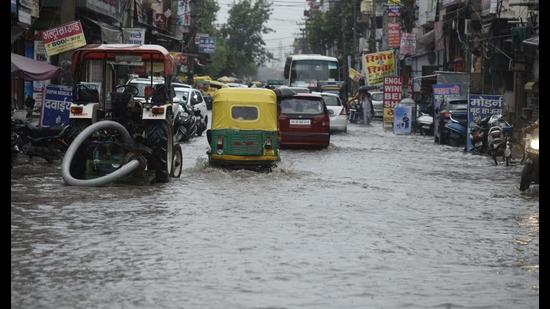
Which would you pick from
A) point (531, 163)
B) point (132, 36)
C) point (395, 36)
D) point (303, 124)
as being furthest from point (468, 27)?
point (531, 163)

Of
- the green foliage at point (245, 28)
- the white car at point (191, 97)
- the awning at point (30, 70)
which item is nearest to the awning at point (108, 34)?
the white car at point (191, 97)

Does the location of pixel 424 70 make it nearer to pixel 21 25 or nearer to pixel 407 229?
pixel 21 25

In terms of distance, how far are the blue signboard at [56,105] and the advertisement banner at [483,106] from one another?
11.3m

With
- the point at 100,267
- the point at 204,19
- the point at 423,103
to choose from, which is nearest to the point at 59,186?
the point at 100,267

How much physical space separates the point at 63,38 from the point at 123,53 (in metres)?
11.1

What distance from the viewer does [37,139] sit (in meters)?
22.9

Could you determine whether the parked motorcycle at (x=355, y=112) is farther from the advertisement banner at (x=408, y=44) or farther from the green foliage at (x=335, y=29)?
the green foliage at (x=335, y=29)

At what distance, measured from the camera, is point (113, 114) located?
19109 mm

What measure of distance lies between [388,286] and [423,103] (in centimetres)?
4144

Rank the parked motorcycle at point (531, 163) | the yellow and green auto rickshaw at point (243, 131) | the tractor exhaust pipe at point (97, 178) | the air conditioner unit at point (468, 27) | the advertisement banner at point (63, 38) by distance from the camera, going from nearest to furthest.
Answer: the tractor exhaust pipe at point (97, 178) → the parked motorcycle at point (531, 163) → the yellow and green auto rickshaw at point (243, 131) → the advertisement banner at point (63, 38) → the air conditioner unit at point (468, 27)

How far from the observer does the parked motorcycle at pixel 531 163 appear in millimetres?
18266

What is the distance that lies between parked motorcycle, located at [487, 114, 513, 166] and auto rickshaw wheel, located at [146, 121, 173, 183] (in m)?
10.6

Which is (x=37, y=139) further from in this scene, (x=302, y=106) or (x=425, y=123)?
(x=425, y=123)

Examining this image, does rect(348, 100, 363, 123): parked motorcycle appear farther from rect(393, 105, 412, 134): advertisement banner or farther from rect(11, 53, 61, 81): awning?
rect(11, 53, 61, 81): awning
